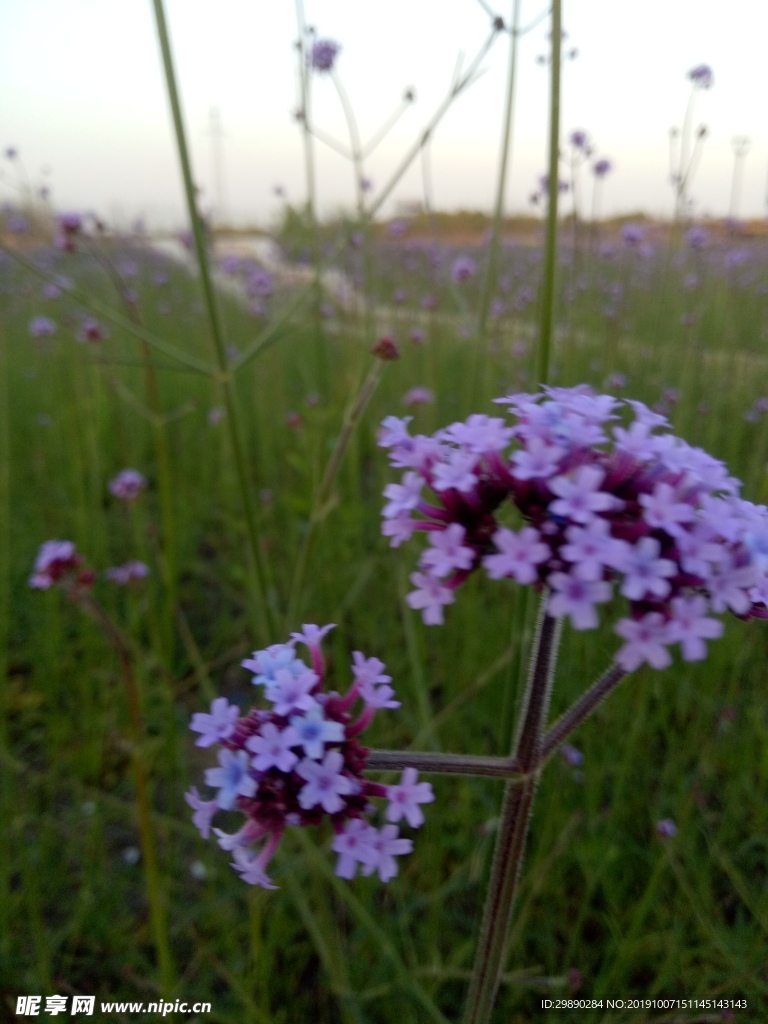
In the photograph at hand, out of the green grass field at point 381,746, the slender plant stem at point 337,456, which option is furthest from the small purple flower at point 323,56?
the slender plant stem at point 337,456

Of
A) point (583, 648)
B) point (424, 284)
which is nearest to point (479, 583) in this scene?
point (583, 648)

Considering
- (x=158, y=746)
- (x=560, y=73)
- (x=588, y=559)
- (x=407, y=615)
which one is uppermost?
(x=560, y=73)

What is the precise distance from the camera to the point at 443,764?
0.68 meters

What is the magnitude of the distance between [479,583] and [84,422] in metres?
2.03

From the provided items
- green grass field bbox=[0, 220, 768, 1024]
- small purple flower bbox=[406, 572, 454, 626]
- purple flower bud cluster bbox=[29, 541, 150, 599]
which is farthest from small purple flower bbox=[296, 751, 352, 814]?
purple flower bud cluster bbox=[29, 541, 150, 599]

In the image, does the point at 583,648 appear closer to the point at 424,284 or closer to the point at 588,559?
the point at 588,559

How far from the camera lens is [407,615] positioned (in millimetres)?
1727

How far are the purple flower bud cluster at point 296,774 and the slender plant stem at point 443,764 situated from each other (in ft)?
0.06

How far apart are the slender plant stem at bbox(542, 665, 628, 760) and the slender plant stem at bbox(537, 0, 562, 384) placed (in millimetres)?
499

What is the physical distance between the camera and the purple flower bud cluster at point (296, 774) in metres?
0.65

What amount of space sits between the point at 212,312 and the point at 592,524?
38.3 inches

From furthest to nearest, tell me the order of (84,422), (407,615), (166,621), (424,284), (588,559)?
(424,284) → (84,422) → (407,615) → (166,621) → (588,559)

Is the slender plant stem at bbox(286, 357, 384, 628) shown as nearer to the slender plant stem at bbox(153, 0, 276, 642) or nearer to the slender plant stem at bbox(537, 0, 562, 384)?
the slender plant stem at bbox(153, 0, 276, 642)

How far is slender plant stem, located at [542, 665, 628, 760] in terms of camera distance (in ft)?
2.33
